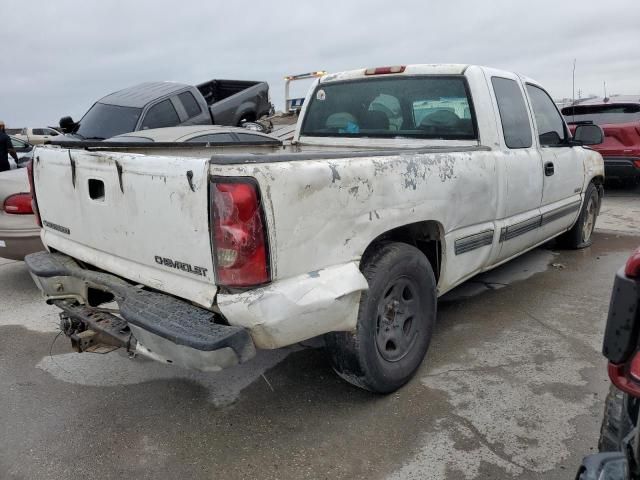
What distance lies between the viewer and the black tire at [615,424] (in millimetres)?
1574

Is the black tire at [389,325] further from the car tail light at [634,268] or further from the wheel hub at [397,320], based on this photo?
the car tail light at [634,268]

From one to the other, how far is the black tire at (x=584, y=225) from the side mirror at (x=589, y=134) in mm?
1068

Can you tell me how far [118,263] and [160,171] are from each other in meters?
0.67

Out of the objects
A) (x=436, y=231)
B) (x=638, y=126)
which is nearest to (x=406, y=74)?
(x=436, y=231)

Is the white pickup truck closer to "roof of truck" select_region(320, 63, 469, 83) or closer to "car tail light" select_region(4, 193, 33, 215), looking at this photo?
"roof of truck" select_region(320, 63, 469, 83)

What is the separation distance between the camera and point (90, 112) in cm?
856

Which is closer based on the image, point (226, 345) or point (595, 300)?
point (226, 345)

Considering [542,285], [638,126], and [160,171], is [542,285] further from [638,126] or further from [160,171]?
[638,126]

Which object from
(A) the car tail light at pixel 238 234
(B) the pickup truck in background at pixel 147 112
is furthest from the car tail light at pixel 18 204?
(A) the car tail light at pixel 238 234

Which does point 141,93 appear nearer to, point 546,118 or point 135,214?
point 546,118

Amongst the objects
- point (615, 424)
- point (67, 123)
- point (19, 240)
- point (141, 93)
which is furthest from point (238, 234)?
point (67, 123)

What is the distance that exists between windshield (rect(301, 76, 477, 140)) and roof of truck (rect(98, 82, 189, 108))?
4.59 meters

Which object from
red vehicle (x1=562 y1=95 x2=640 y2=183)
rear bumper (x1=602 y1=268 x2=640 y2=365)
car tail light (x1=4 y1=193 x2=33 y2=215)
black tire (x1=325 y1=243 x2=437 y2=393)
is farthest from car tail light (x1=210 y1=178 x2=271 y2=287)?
red vehicle (x1=562 y1=95 x2=640 y2=183)

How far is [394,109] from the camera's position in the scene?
422 centimetres
